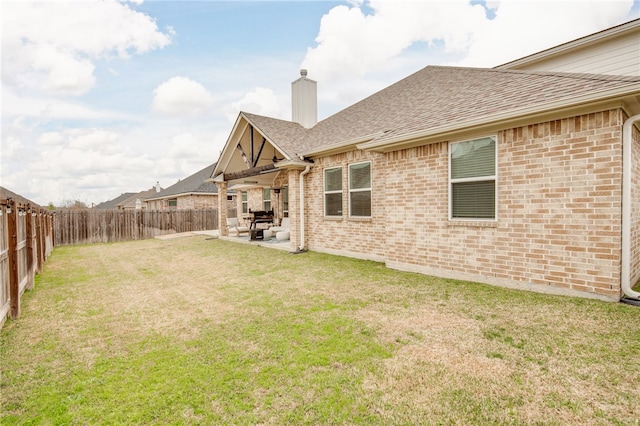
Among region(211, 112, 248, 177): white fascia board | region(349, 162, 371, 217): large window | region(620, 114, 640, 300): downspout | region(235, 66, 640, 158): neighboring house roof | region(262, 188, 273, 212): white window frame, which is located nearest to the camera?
region(620, 114, 640, 300): downspout

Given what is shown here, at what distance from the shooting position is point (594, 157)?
511cm

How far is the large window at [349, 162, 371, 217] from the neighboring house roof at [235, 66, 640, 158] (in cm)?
84

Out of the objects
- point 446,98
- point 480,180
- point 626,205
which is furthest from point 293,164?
point 626,205

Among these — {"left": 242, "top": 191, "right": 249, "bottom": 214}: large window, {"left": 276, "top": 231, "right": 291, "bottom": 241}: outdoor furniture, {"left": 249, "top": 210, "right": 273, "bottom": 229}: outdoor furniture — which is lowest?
{"left": 276, "top": 231, "right": 291, "bottom": 241}: outdoor furniture

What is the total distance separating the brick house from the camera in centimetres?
501

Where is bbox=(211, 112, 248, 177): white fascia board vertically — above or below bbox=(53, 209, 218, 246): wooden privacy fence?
above

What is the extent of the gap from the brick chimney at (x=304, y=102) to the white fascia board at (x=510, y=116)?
832cm

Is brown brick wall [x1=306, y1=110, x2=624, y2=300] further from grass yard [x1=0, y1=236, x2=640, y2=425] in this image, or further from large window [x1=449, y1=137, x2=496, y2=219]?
grass yard [x1=0, y1=236, x2=640, y2=425]

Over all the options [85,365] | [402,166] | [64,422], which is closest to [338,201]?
[402,166]

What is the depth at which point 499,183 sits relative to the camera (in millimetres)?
6180

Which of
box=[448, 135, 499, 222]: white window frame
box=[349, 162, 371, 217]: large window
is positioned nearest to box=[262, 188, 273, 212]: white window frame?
box=[349, 162, 371, 217]: large window

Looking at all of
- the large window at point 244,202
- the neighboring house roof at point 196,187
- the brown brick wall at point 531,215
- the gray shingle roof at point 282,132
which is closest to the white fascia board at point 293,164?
the gray shingle roof at point 282,132

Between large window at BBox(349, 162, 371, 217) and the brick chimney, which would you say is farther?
the brick chimney

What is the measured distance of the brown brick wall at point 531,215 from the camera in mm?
5020
